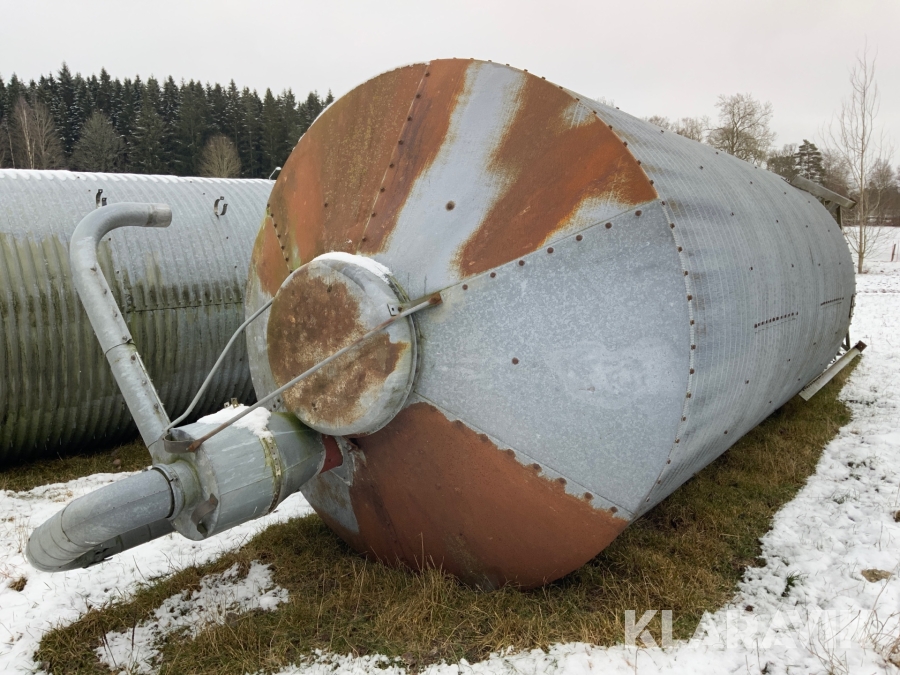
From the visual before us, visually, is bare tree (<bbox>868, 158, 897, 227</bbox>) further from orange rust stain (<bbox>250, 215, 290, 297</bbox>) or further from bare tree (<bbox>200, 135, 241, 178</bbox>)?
bare tree (<bbox>200, 135, 241, 178</bbox>)

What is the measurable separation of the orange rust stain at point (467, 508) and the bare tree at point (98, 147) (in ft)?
139

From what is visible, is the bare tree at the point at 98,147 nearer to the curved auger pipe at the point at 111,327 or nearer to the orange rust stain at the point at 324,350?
the curved auger pipe at the point at 111,327

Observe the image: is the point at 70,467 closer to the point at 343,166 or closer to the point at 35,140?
the point at 343,166

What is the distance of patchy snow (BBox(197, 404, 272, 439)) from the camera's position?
2793 millimetres

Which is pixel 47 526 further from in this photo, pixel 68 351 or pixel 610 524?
pixel 68 351

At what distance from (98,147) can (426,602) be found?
43116mm

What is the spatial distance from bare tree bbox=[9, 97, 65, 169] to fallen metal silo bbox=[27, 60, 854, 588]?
3782 centimetres

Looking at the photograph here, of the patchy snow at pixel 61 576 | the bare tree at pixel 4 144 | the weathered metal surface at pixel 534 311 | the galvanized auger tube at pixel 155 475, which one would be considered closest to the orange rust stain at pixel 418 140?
the weathered metal surface at pixel 534 311

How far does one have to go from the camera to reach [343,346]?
9.20 feet

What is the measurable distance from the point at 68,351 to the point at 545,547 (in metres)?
4.91

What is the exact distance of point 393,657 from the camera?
2713mm

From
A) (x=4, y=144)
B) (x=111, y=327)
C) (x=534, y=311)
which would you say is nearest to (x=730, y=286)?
(x=534, y=311)

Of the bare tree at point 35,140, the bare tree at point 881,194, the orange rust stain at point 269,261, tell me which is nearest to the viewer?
the orange rust stain at point 269,261

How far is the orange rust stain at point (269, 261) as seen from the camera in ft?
11.5
